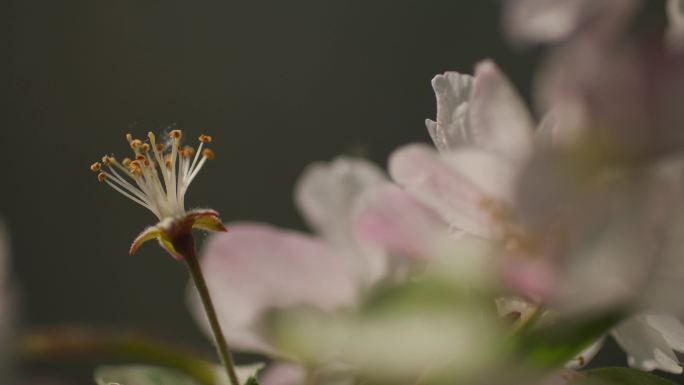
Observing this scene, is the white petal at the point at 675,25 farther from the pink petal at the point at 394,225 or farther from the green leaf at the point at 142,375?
the green leaf at the point at 142,375

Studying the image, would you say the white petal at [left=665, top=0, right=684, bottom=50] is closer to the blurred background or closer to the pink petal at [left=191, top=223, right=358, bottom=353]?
the pink petal at [left=191, top=223, right=358, bottom=353]

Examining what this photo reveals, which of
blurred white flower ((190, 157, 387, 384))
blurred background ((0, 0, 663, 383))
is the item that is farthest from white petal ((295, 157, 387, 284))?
blurred background ((0, 0, 663, 383))

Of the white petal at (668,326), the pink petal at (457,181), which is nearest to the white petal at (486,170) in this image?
the pink petal at (457,181)

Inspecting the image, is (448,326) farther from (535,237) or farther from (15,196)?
(15,196)

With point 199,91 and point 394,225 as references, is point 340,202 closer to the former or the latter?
point 394,225

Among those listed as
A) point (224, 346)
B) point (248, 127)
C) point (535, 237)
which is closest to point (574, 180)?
point (535, 237)
